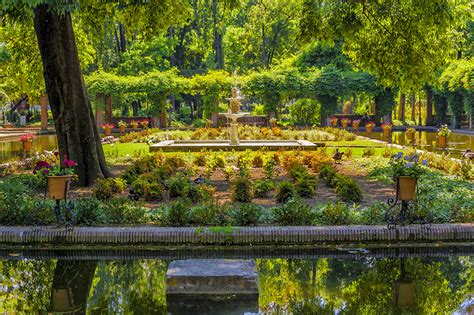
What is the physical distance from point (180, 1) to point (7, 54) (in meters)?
6.95

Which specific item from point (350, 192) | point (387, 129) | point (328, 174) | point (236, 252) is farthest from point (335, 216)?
point (387, 129)

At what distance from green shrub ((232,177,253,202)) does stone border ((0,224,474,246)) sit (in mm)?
2461

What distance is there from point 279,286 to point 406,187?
2.80 metres

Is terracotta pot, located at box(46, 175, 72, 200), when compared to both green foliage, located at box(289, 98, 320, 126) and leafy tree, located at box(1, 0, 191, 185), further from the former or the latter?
green foliage, located at box(289, 98, 320, 126)

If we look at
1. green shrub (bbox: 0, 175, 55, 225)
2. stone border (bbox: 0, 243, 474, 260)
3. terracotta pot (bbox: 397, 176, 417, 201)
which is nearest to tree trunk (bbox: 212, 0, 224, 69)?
green shrub (bbox: 0, 175, 55, 225)

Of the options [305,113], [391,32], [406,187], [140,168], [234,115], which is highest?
[391,32]

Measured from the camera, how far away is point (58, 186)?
27.4 feet

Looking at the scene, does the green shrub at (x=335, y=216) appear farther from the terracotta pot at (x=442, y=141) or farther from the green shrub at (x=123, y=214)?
the terracotta pot at (x=442, y=141)

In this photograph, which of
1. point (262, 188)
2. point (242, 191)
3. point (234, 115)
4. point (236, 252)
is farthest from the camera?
point (234, 115)

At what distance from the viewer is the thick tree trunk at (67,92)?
12.0 meters

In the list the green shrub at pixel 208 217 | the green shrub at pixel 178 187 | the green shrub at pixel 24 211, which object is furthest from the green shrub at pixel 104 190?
the green shrub at pixel 208 217

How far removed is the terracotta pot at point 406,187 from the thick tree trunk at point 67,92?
6.71 meters

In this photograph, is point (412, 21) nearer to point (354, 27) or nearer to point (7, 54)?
point (354, 27)

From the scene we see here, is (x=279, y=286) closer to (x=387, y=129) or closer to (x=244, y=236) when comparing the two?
(x=244, y=236)
